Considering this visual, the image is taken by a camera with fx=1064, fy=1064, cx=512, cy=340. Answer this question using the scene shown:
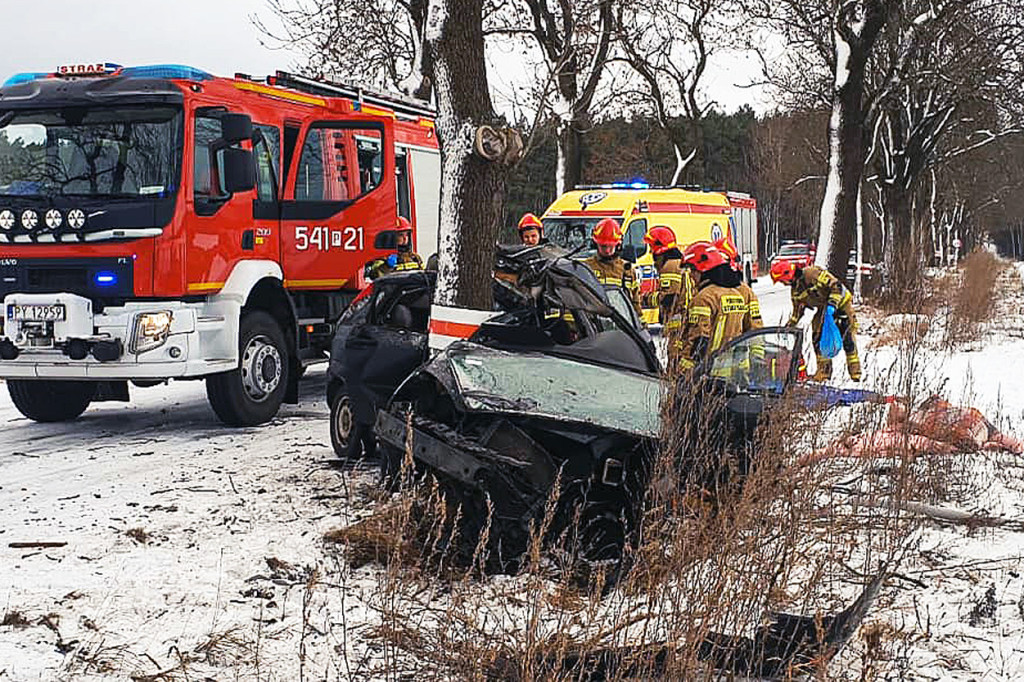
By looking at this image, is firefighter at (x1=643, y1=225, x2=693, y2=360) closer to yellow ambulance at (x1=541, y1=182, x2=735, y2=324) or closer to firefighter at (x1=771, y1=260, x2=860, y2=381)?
firefighter at (x1=771, y1=260, x2=860, y2=381)

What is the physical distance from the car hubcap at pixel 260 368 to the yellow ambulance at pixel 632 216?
760 cm

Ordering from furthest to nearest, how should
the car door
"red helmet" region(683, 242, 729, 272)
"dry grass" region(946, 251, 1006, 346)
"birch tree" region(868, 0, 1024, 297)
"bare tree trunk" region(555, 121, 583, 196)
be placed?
"bare tree trunk" region(555, 121, 583, 196), "birch tree" region(868, 0, 1024, 297), "dry grass" region(946, 251, 1006, 346), "red helmet" region(683, 242, 729, 272), the car door

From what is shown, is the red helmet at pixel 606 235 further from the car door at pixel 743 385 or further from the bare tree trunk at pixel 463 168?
the car door at pixel 743 385

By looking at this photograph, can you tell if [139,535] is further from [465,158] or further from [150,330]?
[465,158]

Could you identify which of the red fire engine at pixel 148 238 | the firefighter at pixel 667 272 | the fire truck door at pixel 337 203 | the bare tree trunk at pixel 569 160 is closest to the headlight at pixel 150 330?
the red fire engine at pixel 148 238

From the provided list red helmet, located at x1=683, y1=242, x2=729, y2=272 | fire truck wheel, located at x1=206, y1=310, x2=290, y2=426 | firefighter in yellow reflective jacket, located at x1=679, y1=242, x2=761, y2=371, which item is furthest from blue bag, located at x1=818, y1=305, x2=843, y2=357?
fire truck wheel, located at x1=206, y1=310, x2=290, y2=426

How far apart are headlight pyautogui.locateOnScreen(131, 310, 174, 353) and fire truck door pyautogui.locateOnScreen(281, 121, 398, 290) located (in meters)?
1.68

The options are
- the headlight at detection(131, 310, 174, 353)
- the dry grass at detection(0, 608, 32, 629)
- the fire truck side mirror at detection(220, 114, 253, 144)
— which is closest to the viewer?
the dry grass at detection(0, 608, 32, 629)

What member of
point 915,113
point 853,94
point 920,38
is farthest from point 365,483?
point 915,113

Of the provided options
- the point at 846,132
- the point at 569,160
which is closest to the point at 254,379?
the point at 846,132

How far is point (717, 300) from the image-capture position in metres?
7.21

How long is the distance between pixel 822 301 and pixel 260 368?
197 inches

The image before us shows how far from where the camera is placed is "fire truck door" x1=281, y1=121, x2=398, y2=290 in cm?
951

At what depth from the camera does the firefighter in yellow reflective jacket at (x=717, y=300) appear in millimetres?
6992
